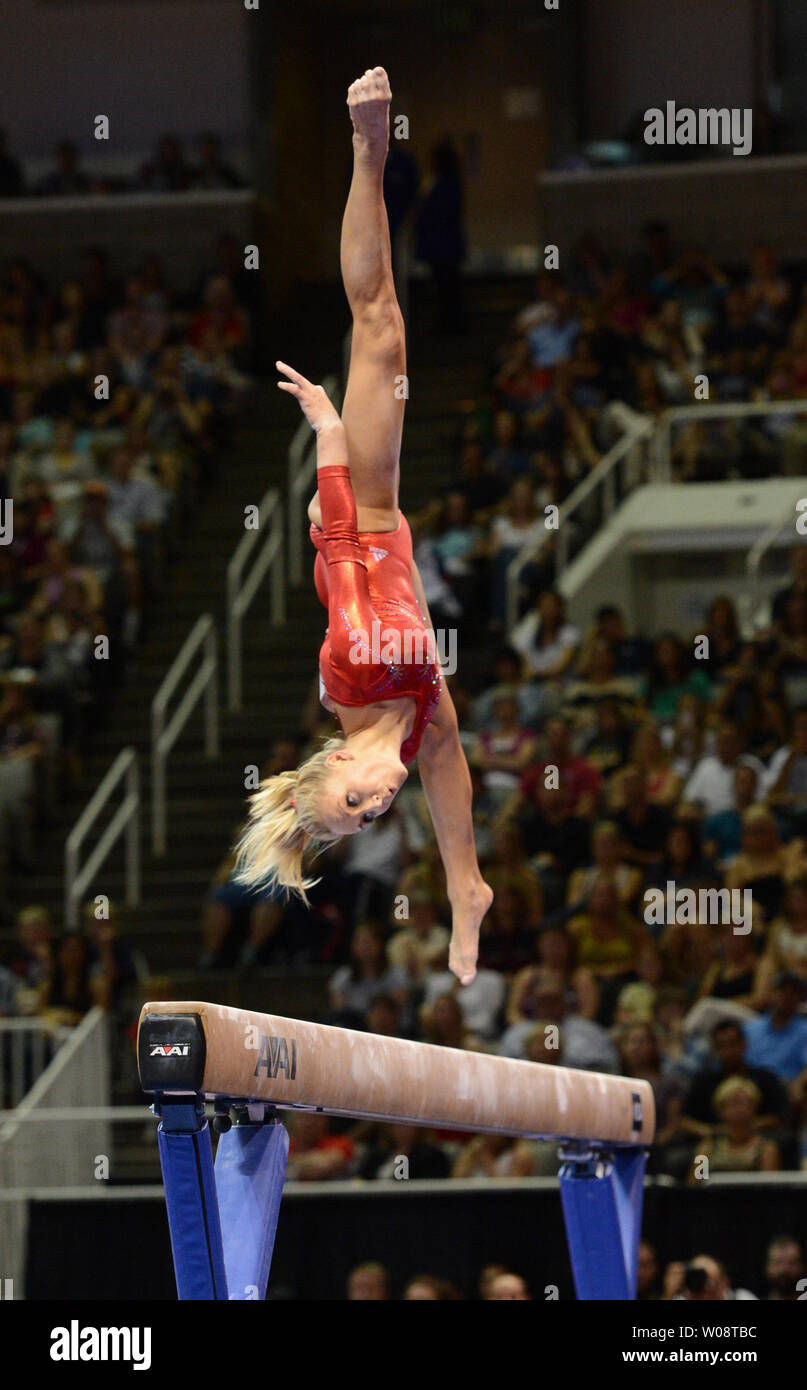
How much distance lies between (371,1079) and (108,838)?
6848 millimetres

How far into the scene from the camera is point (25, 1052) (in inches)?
386

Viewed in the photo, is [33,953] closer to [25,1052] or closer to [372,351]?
[25,1052]

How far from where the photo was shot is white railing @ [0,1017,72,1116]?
30.8 feet

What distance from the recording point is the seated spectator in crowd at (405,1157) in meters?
8.52

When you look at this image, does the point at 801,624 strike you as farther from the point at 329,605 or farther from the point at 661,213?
the point at 329,605

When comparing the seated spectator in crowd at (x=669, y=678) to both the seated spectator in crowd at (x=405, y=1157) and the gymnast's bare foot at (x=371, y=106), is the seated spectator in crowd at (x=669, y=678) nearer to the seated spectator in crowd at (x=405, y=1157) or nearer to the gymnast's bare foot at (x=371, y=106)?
the seated spectator in crowd at (x=405, y=1157)

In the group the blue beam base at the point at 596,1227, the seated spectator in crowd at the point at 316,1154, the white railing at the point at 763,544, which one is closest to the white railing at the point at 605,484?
the white railing at the point at 763,544

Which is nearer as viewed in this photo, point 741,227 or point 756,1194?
point 756,1194

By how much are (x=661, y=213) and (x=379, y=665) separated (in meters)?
10.7

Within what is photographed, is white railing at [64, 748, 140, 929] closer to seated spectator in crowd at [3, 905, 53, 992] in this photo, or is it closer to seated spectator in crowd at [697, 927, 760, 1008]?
seated spectator in crowd at [3, 905, 53, 992]

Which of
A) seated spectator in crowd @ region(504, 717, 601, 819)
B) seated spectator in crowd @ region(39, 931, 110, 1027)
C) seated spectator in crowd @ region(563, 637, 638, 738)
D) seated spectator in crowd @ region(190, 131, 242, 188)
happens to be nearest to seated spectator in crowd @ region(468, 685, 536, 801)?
seated spectator in crowd @ region(504, 717, 601, 819)

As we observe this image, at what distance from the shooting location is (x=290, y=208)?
1630 centimetres

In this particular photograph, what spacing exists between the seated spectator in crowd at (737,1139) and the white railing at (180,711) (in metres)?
4.36
